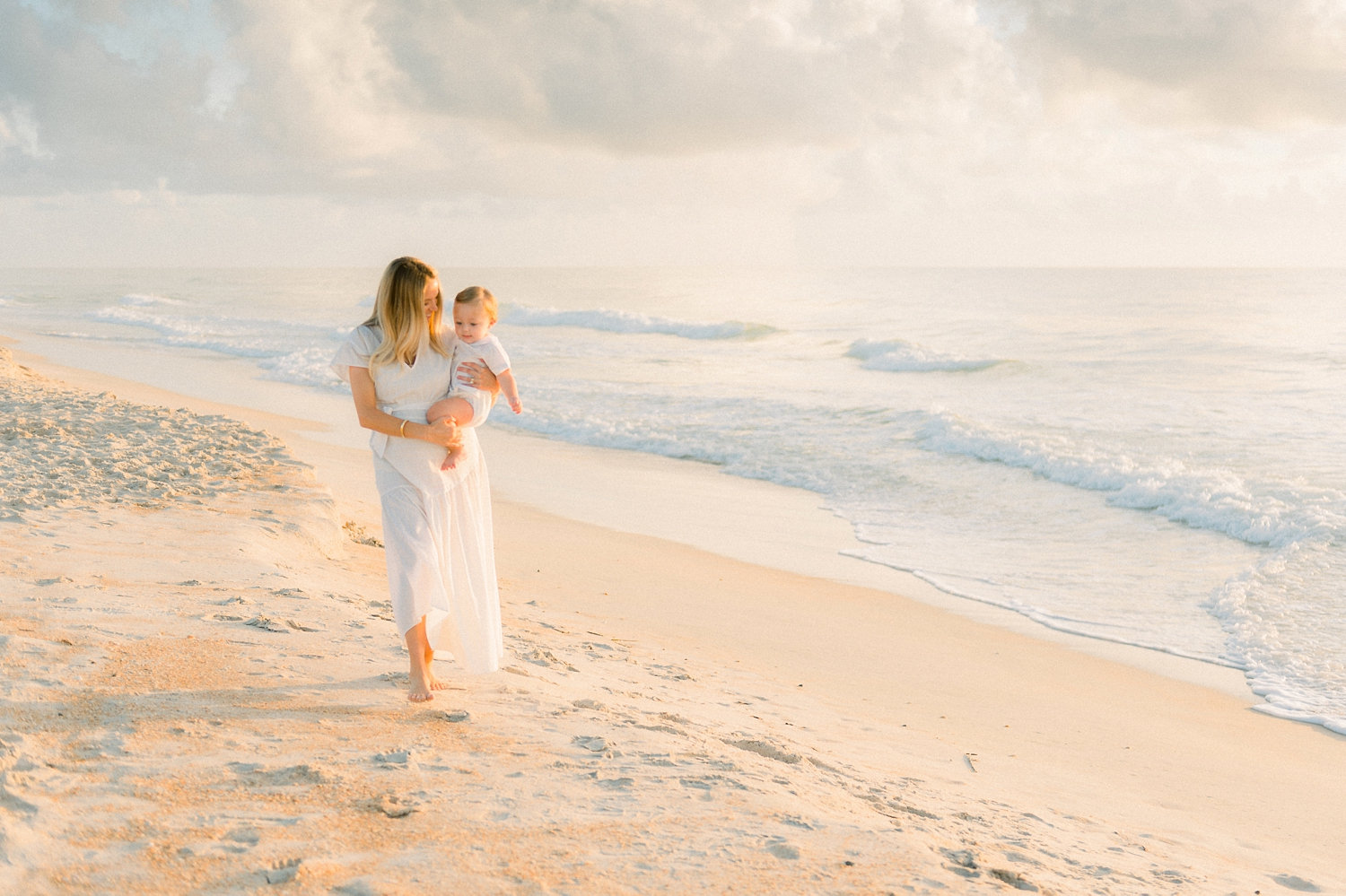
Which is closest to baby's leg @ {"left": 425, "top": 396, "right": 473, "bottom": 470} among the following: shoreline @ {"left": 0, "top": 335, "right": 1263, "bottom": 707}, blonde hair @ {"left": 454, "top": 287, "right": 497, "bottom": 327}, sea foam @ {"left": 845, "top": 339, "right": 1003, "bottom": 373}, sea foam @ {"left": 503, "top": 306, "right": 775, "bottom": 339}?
blonde hair @ {"left": 454, "top": 287, "right": 497, "bottom": 327}

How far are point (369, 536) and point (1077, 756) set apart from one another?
536 cm

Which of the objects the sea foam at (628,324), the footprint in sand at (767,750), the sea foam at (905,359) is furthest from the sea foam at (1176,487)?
the sea foam at (628,324)

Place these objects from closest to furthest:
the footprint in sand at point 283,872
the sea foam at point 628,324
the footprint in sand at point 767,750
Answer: the footprint in sand at point 283,872, the footprint in sand at point 767,750, the sea foam at point 628,324

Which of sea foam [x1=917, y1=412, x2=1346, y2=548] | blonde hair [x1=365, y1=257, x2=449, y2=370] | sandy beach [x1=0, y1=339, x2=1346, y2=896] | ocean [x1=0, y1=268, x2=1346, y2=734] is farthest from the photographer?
sea foam [x1=917, y1=412, x2=1346, y2=548]

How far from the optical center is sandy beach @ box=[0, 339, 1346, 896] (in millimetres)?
2799

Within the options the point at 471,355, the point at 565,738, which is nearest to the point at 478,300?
the point at 471,355

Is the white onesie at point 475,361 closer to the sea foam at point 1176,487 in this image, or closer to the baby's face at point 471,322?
the baby's face at point 471,322

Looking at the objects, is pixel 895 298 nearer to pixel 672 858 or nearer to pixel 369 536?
pixel 369 536

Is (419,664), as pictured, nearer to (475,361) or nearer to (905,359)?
(475,361)

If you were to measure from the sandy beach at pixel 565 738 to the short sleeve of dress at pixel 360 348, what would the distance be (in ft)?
4.35

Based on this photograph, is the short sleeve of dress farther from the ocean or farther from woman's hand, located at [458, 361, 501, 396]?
the ocean

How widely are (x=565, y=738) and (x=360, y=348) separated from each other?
167 cm

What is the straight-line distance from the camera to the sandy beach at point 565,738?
2799 millimetres

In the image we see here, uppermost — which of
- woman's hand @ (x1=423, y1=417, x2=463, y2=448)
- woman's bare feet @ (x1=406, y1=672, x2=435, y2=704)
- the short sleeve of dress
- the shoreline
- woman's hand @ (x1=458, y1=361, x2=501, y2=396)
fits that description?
the short sleeve of dress
